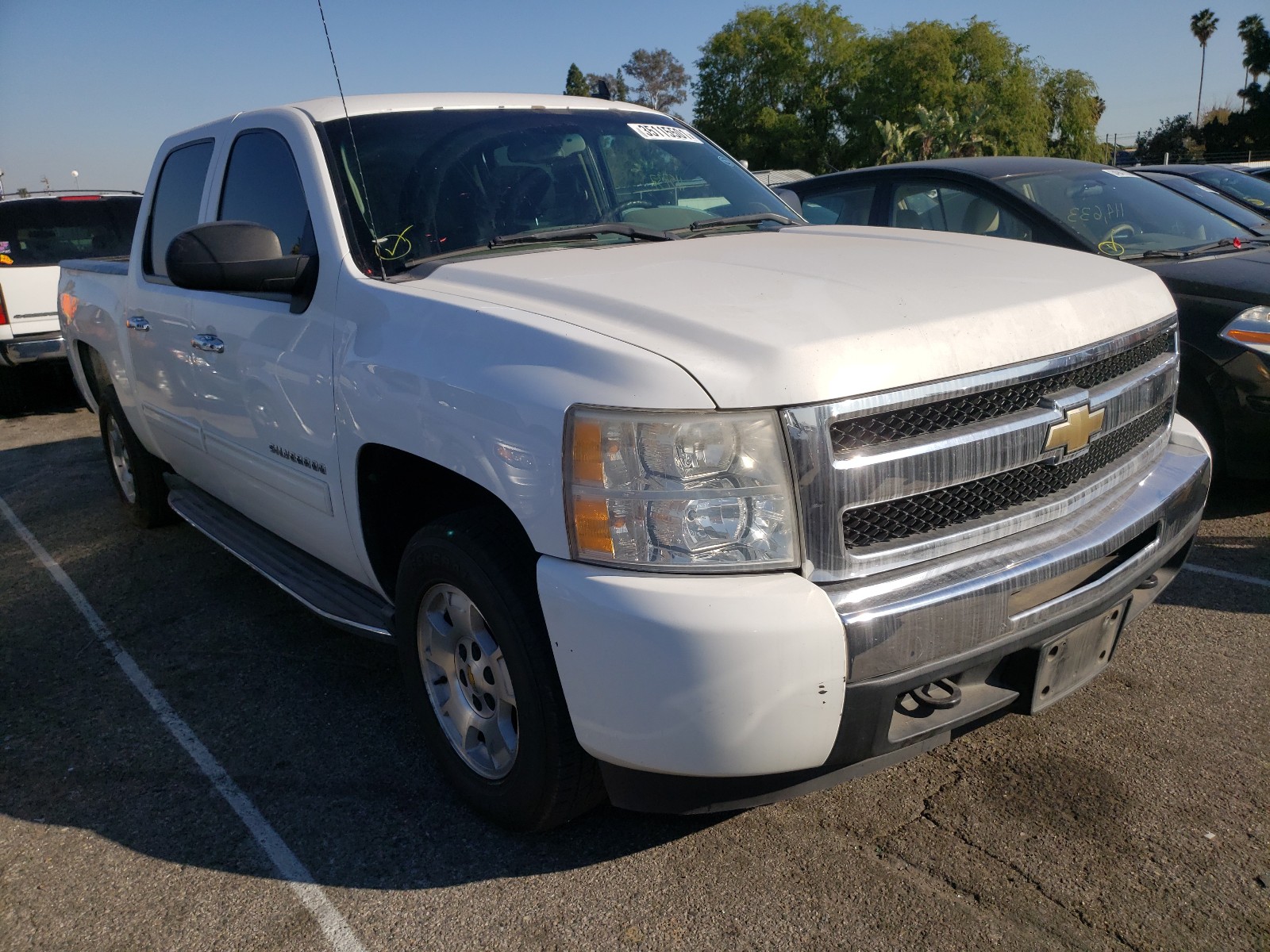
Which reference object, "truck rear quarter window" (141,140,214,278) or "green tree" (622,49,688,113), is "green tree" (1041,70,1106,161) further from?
"truck rear quarter window" (141,140,214,278)

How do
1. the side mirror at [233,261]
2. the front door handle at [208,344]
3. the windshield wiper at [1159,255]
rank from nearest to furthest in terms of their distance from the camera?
the side mirror at [233,261], the front door handle at [208,344], the windshield wiper at [1159,255]

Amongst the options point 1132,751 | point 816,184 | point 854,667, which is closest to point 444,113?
point 854,667

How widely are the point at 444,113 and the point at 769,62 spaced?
3561 inches

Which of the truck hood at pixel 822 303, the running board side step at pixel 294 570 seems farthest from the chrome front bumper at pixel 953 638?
the running board side step at pixel 294 570

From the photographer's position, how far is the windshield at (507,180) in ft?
10.4

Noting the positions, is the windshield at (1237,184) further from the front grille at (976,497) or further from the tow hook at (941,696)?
the tow hook at (941,696)

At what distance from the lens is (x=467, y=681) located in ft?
9.14

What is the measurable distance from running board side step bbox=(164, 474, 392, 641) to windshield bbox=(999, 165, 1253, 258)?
424cm

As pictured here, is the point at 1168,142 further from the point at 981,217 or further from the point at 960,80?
the point at 981,217

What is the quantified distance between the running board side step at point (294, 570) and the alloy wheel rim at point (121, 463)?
3.24 ft

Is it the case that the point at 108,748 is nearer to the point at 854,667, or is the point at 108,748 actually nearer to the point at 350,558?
the point at 350,558

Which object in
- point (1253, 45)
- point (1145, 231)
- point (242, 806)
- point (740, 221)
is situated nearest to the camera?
point (242, 806)

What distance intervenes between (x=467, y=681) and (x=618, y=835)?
0.58 meters

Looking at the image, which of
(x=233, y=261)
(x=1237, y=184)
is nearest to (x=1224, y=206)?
(x=1237, y=184)
